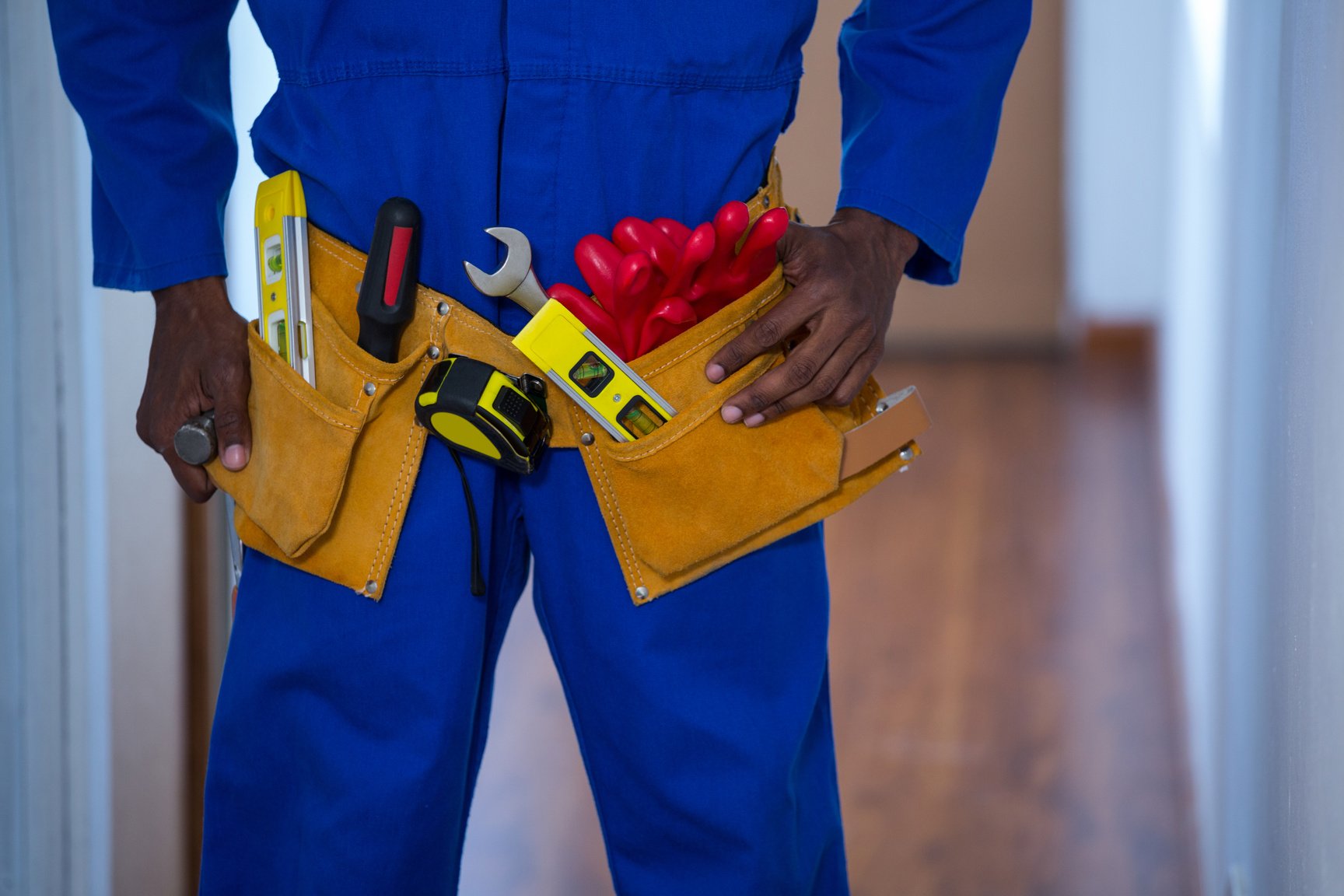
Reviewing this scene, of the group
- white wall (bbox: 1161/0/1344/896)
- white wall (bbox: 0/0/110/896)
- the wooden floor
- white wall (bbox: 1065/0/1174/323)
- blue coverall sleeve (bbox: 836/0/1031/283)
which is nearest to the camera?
white wall (bbox: 1161/0/1344/896)

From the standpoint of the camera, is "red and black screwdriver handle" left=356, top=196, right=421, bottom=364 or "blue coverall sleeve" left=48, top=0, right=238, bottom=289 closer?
"red and black screwdriver handle" left=356, top=196, right=421, bottom=364

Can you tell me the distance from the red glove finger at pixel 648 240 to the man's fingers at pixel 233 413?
0.29 m

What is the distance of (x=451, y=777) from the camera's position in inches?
35.6

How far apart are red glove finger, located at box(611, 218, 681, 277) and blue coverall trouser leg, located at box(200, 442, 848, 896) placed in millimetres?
152

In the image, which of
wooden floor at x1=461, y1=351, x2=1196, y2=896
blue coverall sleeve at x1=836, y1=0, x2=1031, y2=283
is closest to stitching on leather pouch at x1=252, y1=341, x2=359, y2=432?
blue coverall sleeve at x1=836, y1=0, x2=1031, y2=283

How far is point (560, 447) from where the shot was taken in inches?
35.0

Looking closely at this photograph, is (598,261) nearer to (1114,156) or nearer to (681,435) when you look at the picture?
(681,435)

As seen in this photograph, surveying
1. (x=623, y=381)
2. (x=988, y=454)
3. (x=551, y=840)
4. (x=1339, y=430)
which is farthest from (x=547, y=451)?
(x=988, y=454)

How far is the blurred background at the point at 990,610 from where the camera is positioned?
2.95 ft

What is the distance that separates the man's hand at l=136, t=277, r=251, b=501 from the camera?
92 centimetres

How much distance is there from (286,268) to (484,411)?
18 cm

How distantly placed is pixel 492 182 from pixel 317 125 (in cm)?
13

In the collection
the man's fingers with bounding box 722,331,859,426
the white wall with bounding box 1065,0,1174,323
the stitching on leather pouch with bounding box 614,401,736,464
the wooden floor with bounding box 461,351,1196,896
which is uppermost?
the white wall with bounding box 1065,0,1174,323

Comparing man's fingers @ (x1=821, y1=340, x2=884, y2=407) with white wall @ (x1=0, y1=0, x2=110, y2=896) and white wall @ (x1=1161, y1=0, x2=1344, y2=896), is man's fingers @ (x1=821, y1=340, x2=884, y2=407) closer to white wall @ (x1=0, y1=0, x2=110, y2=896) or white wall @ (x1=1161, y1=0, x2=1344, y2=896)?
white wall @ (x1=1161, y1=0, x2=1344, y2=896)
